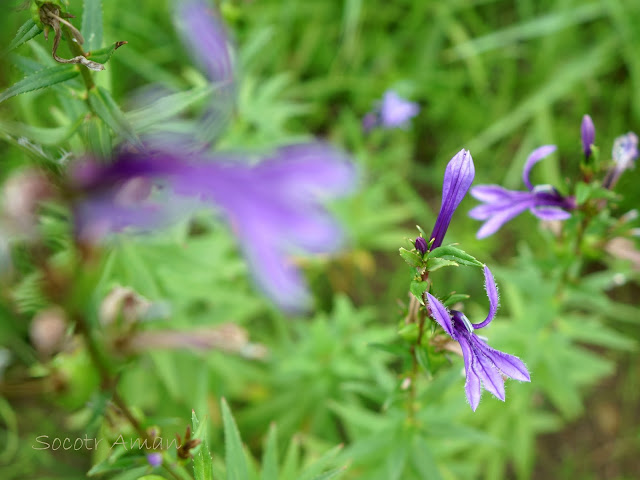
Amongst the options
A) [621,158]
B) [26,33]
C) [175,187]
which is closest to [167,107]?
[26,33]

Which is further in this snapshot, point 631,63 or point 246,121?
point 631,63

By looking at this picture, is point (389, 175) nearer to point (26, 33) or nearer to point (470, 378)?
point (470, 378)

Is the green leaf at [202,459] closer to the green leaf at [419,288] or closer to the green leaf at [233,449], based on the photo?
the green leaf at [233,449]

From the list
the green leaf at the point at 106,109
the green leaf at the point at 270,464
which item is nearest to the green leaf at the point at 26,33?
the green leaf at the point at 106,109

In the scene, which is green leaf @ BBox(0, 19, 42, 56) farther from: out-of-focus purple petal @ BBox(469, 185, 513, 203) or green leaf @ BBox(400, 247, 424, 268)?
out-of-focus purple petal @ BBox(469, 185, 513, 203)

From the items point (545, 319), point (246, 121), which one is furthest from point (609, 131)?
point (246, 121)

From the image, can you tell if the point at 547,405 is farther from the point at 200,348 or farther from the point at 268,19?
the point at 268,19
